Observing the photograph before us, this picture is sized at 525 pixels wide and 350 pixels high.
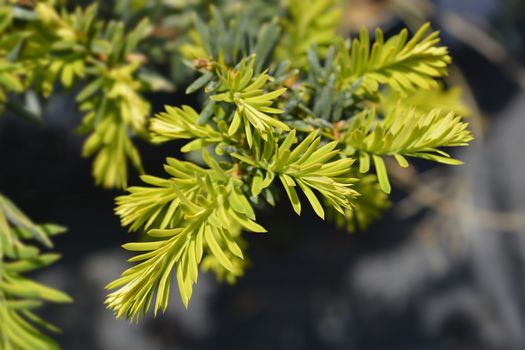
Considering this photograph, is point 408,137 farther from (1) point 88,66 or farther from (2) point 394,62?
(1) point 88,66

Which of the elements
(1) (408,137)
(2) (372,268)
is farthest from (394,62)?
(2) (372,268)

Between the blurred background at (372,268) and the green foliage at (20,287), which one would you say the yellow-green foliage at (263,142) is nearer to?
the green foliage at (20,287)

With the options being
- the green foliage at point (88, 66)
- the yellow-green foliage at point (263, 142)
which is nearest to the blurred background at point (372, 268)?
the green foliage at point (88, 66)

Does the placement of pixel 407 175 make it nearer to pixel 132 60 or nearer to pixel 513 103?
pixel 513 103

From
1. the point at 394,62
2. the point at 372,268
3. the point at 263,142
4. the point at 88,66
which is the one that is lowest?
the point at 372,268

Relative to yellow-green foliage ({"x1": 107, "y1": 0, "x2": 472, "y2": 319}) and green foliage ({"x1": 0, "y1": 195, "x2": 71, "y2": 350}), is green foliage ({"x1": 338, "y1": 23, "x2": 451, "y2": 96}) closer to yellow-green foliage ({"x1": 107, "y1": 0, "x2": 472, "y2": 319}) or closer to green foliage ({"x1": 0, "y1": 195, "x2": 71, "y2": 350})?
yellow-green foliage ({"x1": 107, "y1": 0, "x2": 472, "y2": 319})

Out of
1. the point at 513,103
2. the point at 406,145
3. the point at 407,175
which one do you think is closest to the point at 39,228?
the point at 406,145

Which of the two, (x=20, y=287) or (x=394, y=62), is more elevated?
(x=394, y=62)

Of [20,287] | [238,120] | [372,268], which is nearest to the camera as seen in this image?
[238,120]
